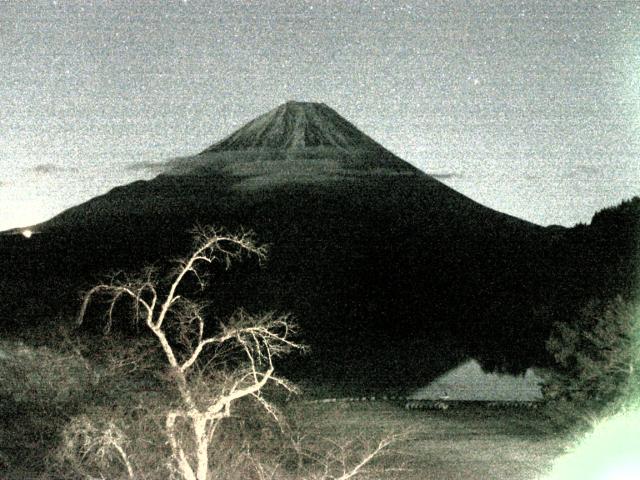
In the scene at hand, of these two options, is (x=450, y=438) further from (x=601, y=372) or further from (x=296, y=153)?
(x=296, y=153)

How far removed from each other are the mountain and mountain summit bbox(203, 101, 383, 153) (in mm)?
213

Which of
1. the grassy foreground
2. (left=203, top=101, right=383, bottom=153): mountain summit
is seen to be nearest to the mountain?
(left=203, top=101, right=383, bottom=153): mountain summit

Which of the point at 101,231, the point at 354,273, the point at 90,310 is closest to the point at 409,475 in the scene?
the point at 90,310

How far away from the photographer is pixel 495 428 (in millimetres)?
19859

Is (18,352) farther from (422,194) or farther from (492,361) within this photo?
(422,194)

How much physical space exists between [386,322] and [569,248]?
31.2 m

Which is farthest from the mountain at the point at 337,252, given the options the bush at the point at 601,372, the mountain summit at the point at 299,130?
the bush at the point at 601,372

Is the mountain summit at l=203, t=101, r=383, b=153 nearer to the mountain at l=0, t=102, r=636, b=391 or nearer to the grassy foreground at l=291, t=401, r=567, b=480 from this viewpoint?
the mountain at l=0, t=102, r=636, b=391

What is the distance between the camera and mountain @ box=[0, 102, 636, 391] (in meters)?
44.8

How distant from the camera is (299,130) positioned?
12325 cm

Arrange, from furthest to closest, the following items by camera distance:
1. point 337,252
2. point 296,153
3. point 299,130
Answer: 1. point 299,130
2. point 296,153
3. point 337,252

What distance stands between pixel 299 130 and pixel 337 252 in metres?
40.9

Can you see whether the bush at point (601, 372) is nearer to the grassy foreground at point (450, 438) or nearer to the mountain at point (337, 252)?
the grassy foreground at point (450, 438)

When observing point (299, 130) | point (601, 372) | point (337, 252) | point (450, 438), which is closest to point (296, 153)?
point (299, 130)
